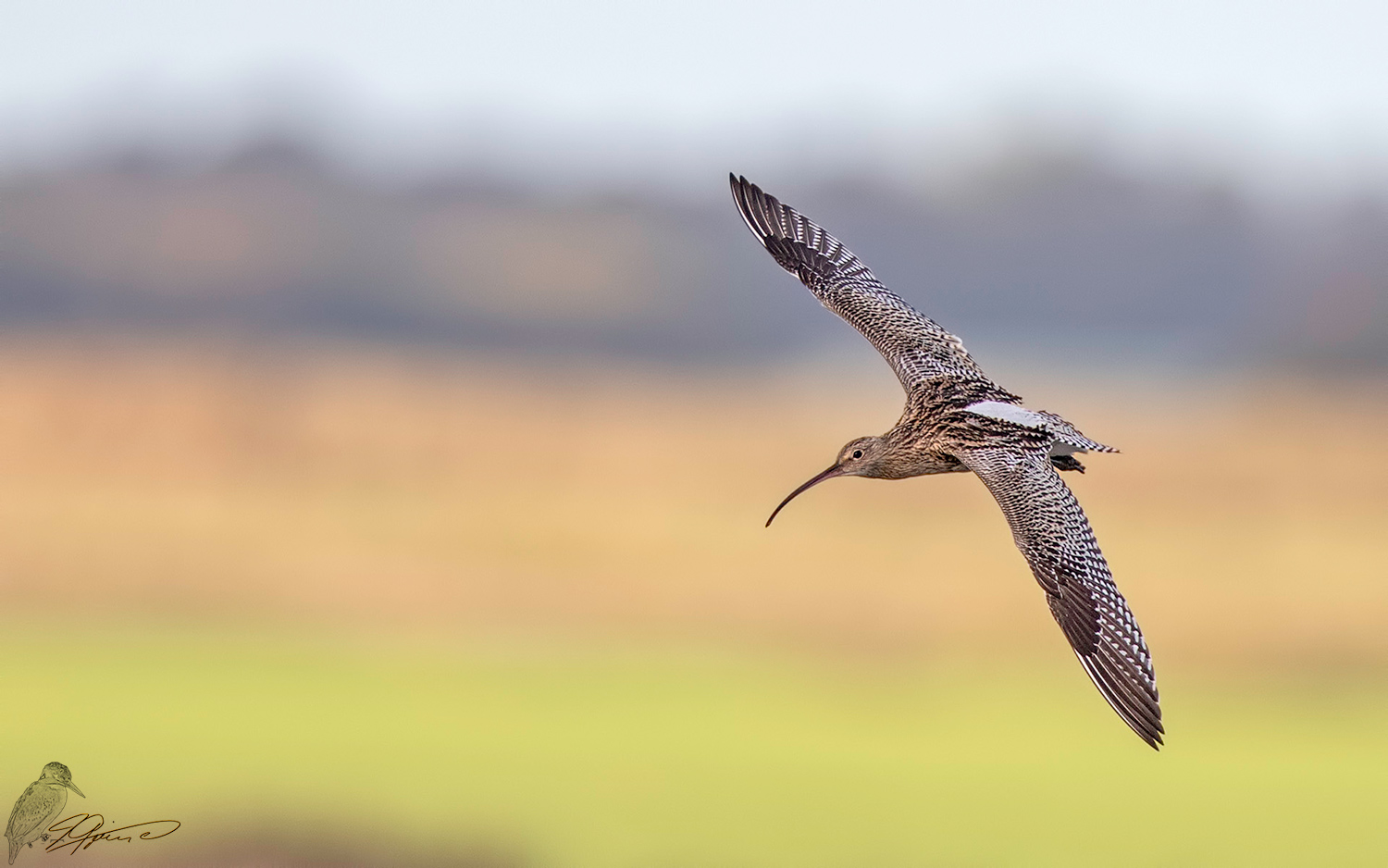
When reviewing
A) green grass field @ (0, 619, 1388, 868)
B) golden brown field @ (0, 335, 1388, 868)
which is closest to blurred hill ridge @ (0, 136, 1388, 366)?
golden brown field @ (0, 335, 1388, 868)

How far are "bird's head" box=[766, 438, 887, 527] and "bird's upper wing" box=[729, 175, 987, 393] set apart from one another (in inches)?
26.0

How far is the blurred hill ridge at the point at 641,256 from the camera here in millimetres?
105875

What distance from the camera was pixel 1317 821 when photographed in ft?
132

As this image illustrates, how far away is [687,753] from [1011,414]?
32.4 meters

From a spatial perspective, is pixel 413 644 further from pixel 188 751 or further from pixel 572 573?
pixel 188 751

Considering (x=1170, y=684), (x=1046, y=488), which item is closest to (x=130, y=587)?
(x=1170, y=684)

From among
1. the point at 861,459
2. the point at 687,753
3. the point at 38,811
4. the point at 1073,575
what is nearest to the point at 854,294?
the point at 861,459

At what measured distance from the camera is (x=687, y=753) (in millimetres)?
44562

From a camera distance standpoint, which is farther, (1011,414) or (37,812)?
(37,812)

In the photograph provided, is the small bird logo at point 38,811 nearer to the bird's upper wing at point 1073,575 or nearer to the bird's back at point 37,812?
the bird's back at point 37,812

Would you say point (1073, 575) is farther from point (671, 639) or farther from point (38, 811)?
point (671, 639)

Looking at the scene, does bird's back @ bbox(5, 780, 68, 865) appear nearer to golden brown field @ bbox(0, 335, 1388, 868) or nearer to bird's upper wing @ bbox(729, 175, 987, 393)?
bird's upper wing @ bbox(729, 175, 987, 393)

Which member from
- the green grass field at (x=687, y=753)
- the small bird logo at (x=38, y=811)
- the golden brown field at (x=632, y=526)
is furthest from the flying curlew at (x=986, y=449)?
the golden brown field at (x=632, y=526)

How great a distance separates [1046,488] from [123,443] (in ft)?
154
